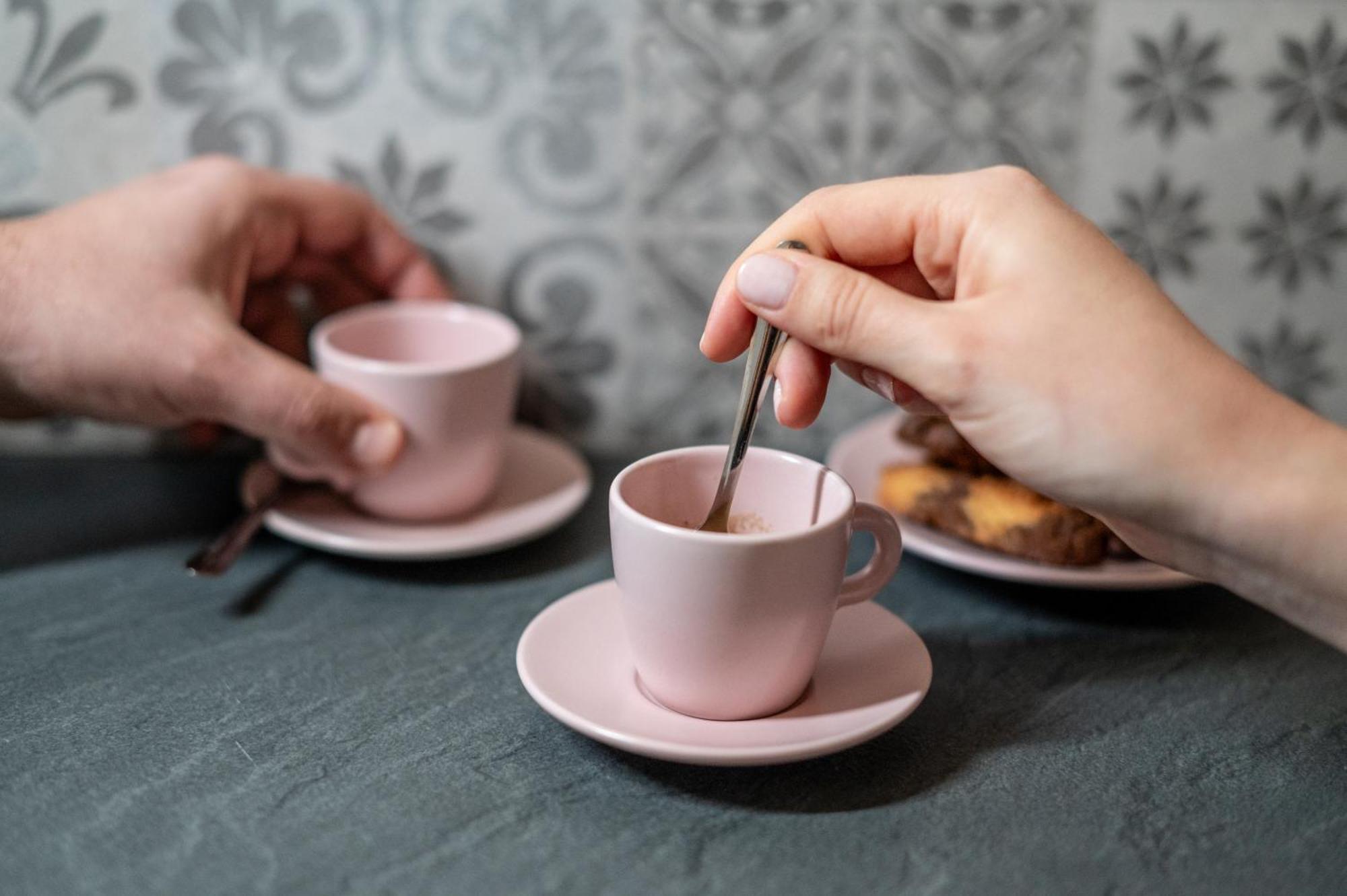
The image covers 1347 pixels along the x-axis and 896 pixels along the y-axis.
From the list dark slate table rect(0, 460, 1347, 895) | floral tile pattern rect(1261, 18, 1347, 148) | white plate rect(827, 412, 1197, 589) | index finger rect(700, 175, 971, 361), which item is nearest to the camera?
dark slate table rect(0, 460, 1347, 895)

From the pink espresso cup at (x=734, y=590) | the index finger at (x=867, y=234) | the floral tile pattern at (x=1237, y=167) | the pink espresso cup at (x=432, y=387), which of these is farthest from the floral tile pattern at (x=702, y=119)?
the pink espresso cup at (x=734, y=590)

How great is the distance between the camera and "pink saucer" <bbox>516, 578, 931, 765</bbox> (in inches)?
25.8

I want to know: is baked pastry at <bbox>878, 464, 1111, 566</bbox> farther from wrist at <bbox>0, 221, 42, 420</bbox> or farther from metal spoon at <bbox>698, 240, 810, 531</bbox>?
wrist at <bbox>0, 221, 42, 420</bbox>

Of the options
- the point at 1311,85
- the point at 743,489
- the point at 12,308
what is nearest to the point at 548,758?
the point at 743,489

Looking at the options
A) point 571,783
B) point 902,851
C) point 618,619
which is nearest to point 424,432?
point 618,619

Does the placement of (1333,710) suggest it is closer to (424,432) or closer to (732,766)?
(732,766)

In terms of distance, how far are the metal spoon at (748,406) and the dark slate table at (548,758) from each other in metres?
0.16

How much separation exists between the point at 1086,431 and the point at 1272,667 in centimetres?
31

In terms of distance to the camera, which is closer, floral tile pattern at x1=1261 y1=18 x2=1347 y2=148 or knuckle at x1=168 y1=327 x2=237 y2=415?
knuckle at x1=168 y1=327 x2=237 y2=415

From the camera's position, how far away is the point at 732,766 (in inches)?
27.9

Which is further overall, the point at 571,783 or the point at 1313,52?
the point at 1313,52

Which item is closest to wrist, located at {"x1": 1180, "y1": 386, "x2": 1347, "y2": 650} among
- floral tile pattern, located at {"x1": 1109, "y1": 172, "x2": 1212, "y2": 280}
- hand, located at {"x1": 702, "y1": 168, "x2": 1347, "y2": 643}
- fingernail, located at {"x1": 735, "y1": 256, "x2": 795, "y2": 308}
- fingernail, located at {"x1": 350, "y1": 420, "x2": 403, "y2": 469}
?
hand, located at {"x1": 702, "y1": 168, "x2": 1347, "y2": 643}

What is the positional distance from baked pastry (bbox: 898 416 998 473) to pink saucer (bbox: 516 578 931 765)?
0.63 ft

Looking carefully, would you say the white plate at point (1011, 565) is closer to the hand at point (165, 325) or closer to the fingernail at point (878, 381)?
the fingernail at point (878, 381)
